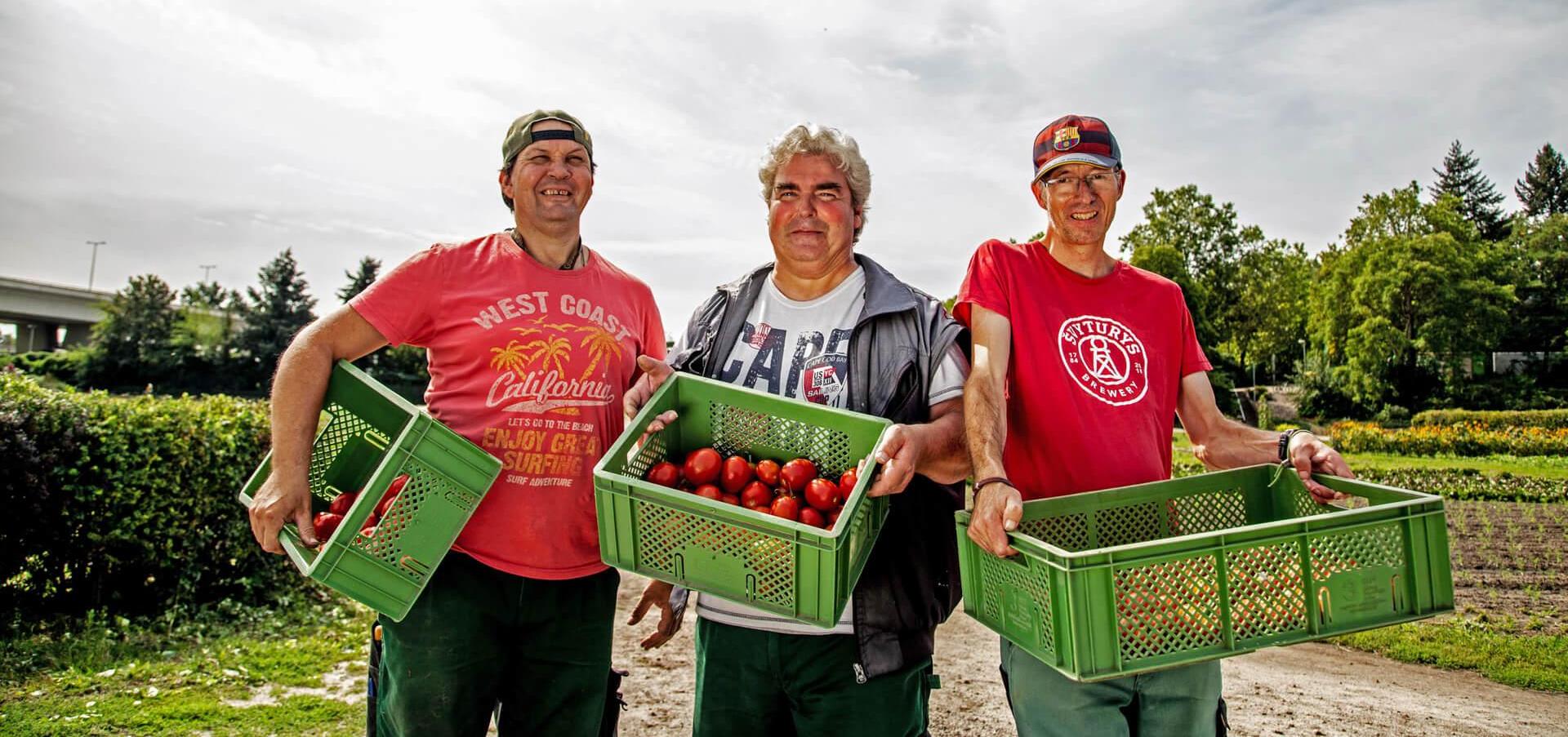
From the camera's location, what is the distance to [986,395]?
240cm

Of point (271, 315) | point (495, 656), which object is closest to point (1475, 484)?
point (495, 656)

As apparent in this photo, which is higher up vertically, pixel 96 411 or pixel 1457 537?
pixel 96 411

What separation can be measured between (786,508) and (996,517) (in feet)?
1.83

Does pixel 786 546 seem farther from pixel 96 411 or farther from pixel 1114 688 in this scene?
pixel 96 411

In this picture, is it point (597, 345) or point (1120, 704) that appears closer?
point (1120, 704)

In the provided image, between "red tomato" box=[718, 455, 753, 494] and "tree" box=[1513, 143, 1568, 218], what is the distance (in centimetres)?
8267

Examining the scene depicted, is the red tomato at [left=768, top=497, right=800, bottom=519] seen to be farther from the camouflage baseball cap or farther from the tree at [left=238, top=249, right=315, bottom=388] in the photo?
the tree at [left=238, top=249, right=315, bottom=388]

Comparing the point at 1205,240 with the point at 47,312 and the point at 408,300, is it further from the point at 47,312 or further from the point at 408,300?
the point at 47,312

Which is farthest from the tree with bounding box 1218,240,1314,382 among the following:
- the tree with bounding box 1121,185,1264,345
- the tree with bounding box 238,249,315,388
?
the tree with bounding box 238,249,315,388

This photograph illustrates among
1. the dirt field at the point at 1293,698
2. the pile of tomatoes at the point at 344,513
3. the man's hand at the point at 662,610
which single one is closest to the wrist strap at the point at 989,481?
the man's hand at the point at 662,610

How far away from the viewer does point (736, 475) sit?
250 cm

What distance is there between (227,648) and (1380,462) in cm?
1671

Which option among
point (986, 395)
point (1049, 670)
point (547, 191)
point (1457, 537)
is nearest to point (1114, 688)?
point (1049, 670)

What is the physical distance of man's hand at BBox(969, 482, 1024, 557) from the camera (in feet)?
6.84
